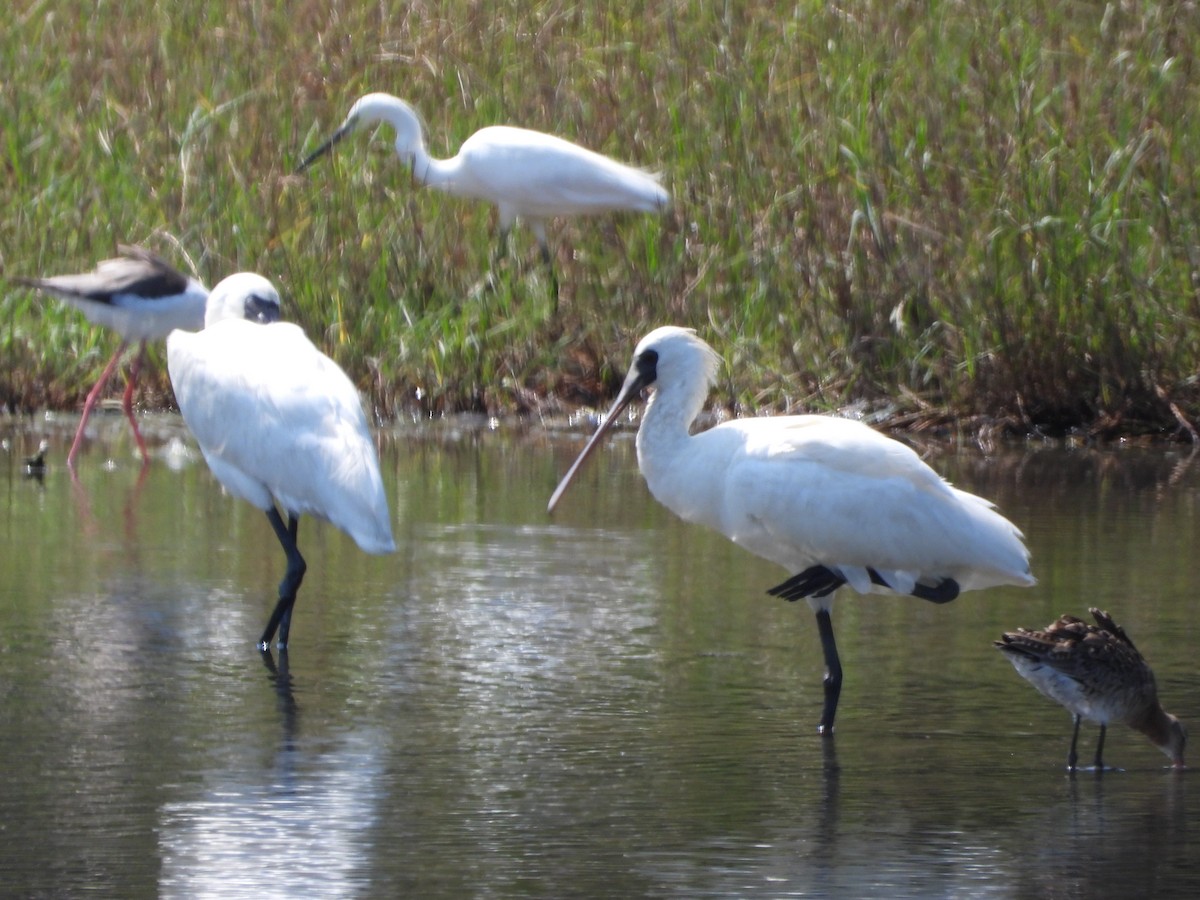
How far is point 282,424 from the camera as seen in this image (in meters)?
6.60

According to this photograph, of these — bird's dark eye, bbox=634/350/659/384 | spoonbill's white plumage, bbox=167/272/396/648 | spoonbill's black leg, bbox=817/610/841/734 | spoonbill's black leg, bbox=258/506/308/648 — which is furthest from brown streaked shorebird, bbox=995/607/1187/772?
spoonbill's black leg, bbox=258/506/308/648

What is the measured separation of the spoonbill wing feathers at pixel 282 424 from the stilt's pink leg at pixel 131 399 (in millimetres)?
3154

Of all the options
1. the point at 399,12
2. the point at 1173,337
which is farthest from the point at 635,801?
the point at 399,12

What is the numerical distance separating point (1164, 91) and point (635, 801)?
7.83 meters

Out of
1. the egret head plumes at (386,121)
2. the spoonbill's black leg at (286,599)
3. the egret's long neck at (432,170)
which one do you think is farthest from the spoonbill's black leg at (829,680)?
the egret head plumes at (386,121)

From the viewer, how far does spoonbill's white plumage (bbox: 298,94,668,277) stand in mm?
12586

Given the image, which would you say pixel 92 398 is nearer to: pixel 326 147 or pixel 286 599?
pixel 326 147

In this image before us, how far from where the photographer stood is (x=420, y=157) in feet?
43.2

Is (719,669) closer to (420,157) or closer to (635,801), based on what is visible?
(635,801)

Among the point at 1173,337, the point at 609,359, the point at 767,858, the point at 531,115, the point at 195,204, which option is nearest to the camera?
the point at 767,858

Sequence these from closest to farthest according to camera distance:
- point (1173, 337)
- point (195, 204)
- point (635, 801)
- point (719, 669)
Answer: point (635, 801) → point (719, 669) → point (1173, 337) → point (195, 204)

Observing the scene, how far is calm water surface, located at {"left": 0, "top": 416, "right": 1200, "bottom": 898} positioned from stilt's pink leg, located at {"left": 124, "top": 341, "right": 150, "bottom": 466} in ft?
4.77

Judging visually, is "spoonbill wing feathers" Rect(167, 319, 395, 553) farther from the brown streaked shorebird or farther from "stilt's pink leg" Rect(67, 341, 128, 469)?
"stilt's pink leg" Rect(67, 341, 128, 469)

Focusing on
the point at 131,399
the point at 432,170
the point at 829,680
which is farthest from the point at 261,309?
the point at 432,170
